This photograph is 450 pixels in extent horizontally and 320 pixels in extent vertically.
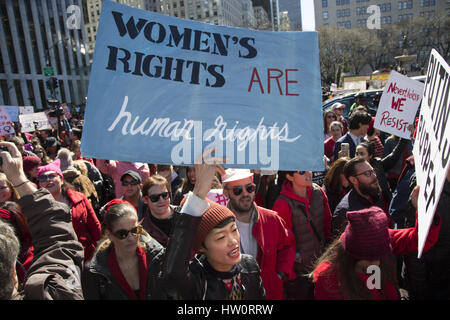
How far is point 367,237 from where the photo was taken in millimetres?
2105

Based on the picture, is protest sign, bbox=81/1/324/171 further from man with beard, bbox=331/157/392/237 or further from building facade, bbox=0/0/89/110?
building facade, bbox=0/0/89/110

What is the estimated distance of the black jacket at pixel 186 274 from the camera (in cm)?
176

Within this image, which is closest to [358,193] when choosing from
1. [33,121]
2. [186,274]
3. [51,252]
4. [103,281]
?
[186,274]

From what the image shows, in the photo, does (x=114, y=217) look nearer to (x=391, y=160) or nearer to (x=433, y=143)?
(x=433, y=143)

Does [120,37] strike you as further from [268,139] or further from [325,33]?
[325,33]

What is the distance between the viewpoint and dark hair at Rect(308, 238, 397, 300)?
2072 mm

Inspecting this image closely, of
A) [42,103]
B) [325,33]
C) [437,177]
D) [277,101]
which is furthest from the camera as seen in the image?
[42,103]

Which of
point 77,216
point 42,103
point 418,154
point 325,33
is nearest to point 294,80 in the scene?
point 418,154

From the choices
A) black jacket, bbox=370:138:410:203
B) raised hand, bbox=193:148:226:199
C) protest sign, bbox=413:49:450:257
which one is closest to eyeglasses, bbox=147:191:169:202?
raised hand, bbox=193:148:226:199

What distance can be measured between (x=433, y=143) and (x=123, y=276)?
1.98 meters

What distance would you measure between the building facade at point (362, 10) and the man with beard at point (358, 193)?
7497 cm

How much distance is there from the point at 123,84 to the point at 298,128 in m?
1.06

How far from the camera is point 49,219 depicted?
7.13 ft

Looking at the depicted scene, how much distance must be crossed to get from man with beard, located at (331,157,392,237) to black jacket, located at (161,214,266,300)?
1373 millimetres
